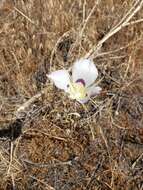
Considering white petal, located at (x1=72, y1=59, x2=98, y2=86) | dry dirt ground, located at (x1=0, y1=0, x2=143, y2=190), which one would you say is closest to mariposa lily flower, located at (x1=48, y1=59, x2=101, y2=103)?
white petal, located at (x1=72, y1=59, x2=98, y2=86)

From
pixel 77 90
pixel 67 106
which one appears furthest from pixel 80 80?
pixel 67 106

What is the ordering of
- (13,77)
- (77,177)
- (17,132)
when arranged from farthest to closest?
(13,77) → (17,132) → (77,177)

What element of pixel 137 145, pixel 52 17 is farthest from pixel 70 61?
pixel 137 145

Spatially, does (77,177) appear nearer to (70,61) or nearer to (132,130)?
(132,130)

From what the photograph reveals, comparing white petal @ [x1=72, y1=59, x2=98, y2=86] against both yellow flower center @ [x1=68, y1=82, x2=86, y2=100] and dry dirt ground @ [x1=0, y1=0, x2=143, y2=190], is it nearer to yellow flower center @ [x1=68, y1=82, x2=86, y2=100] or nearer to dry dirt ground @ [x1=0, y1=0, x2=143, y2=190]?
yellow flower center @ [x1=68, y1=82, x2=86, y2=100]

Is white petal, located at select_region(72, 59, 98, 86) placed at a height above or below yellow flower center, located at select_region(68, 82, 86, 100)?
above
